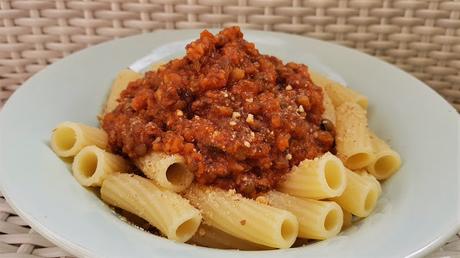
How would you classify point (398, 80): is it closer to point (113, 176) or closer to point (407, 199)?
point (407, 199)

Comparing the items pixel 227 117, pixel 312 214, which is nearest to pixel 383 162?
pixel 312 214

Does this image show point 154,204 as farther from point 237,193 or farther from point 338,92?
point 338,92

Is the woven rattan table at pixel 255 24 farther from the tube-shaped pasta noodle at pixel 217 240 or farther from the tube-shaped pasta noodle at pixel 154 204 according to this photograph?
the tube-shaped pasta noodle at pixel 217 240

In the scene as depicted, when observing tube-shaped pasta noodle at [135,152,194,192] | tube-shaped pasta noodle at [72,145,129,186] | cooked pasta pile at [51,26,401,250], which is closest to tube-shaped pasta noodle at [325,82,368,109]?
cooked pasta pile at [51,26,401,250]

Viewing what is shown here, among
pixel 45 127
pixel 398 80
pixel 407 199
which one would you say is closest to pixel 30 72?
pixel 45 127

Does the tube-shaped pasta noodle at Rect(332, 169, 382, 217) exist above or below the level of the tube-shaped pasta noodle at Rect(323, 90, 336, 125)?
below

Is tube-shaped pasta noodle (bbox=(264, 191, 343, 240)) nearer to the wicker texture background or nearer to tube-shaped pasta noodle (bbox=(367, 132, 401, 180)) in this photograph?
tube-shaped pasta noodle (bbox=(367, 132, 401, 180))

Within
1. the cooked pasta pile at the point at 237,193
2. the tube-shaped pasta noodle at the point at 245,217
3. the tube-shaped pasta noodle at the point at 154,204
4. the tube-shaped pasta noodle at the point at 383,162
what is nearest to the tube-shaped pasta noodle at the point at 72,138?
the cooked pasta pile at the point at 237,193
